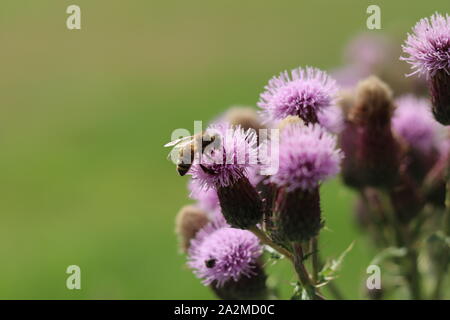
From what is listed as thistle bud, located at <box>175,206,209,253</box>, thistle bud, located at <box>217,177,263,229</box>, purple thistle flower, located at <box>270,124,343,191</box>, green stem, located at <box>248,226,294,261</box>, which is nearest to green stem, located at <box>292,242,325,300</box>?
green stem, located at <box>248,226,294,261</box>

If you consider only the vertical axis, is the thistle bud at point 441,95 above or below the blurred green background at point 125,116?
below

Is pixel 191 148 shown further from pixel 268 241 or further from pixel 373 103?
pixel 373 103

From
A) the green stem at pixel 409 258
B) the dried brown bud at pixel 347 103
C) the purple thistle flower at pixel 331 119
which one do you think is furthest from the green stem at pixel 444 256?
the dried brown bud at pixel 347 103

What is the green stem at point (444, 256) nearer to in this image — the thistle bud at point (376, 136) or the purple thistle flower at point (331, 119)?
the thistle bud at point (376, 136)

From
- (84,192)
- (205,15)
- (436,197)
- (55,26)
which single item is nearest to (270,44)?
(205,15)

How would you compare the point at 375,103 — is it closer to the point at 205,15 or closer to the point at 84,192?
the point at 84,192

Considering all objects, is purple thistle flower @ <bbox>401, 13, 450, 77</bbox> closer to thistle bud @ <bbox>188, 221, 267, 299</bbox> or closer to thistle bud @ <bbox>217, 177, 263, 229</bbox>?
thistle bud @ <bbox>217, 177, 263, 229</bbox>

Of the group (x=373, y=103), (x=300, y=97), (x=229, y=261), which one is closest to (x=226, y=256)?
(x=229, y=261)

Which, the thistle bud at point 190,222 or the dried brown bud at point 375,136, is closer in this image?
the thistle bud at point 190,222
